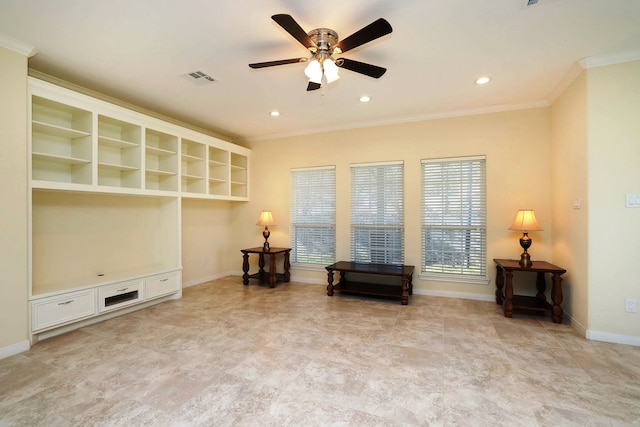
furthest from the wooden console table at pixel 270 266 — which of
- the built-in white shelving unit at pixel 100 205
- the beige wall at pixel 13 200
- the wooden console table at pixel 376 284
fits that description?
the beige wall at pixel 13 200

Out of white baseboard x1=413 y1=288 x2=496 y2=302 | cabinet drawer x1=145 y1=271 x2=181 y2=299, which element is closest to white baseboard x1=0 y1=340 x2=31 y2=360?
cabinet drawer x1=145 y1=271 x2=181 y2=299

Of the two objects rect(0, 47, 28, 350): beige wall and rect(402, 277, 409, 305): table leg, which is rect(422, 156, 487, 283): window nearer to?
rect(402, 277, 409, 305): table leg

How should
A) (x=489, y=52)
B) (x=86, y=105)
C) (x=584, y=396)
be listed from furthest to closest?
(x=86, y=105) → (x=489, y=52) → (x=584, y=396)

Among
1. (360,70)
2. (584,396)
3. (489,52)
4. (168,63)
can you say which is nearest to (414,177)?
(489,52)

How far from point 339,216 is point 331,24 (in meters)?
3.16

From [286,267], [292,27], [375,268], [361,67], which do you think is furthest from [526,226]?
[286,267]

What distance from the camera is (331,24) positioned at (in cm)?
233

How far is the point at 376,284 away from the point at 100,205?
4.06 meters

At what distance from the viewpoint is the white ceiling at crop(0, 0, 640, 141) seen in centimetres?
215

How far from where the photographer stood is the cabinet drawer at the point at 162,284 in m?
3.87

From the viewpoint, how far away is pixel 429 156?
4484 millimetres

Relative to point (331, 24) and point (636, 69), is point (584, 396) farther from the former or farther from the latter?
point (331, 24)

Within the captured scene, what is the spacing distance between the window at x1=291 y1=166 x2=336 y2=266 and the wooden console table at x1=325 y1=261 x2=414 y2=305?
582 millimetres

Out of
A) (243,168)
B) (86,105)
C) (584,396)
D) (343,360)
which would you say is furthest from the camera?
(243,168)
